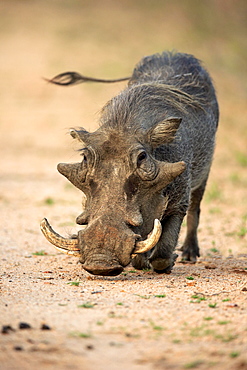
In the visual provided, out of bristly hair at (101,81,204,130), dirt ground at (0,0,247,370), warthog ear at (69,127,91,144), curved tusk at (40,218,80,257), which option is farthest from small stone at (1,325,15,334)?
bristly hair at (101,81,204,130)

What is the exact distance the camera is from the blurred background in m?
10.9

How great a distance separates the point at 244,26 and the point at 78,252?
24.1 metres

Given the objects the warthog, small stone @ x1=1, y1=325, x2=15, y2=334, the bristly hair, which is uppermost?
the bristly hair

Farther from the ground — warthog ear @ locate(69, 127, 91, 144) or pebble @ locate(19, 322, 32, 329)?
warthog ear @ locate(69, 127, 91, 144)

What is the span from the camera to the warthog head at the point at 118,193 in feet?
13.6

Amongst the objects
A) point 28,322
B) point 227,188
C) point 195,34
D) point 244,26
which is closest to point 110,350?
point 28,322

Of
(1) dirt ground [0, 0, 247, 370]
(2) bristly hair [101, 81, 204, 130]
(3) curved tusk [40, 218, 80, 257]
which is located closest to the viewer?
(1) dirt ground [0, 0, 247, 370]

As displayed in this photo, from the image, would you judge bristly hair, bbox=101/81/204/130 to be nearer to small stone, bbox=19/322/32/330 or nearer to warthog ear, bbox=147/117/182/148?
warthog ear, bbox=147/117/182/148

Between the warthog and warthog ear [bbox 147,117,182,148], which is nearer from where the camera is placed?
the warthog

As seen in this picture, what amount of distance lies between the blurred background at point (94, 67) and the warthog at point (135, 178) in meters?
1.67

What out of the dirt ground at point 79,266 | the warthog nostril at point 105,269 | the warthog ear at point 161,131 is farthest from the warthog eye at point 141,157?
the warthog nostril at point 105,269

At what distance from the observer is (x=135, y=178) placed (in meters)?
4.47

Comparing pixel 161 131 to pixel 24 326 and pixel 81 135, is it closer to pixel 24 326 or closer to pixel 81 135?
pixel 81 135

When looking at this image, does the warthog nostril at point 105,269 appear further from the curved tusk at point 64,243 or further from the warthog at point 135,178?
the curved tusk at point 64,243
